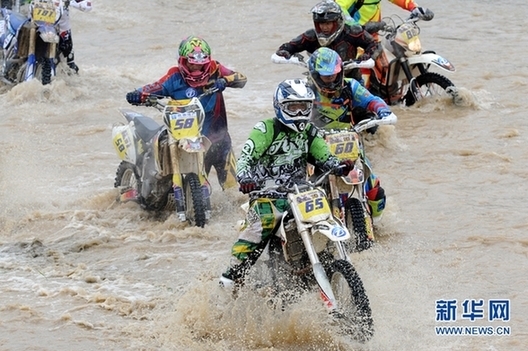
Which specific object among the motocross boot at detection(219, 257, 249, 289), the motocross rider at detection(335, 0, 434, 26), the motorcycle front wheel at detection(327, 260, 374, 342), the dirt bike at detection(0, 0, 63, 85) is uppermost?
the motorcycle front wheel at detection(327, 260, 374, 342)

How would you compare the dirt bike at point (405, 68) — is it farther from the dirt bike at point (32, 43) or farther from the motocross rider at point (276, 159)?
the motocross rider at point (276, 159)

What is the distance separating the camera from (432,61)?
533 inches

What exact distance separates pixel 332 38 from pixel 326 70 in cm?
264

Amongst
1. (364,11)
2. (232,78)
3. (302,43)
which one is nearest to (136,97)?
(232,78)

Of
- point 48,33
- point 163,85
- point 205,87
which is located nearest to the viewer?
point 163,85

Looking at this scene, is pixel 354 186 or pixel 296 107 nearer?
pixel 296 107

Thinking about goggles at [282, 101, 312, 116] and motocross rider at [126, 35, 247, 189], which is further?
motocross rider at [126, 35, 247, 189]

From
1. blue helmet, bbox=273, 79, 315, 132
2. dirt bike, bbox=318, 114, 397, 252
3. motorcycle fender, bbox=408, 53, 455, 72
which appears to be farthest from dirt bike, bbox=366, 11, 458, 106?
blue helmet, bbox=273, 79, 315, 132

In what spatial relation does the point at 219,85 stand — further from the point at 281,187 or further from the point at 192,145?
the point at 281,187

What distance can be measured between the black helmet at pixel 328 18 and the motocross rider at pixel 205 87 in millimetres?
1552

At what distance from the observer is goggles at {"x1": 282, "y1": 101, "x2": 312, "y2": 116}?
24.1 ft

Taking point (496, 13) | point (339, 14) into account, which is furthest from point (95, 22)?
point (339, 14)

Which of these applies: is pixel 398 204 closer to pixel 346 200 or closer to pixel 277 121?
pixel 346 200

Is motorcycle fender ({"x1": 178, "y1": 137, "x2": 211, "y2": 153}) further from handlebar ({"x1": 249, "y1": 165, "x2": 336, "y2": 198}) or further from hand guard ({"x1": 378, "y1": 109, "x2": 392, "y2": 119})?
handlebar ({"x1": 249, "y1": 165, "x2": 336, "y2": 198})
